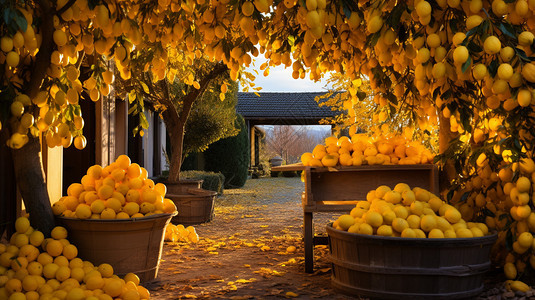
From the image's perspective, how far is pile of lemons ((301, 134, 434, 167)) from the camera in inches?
164

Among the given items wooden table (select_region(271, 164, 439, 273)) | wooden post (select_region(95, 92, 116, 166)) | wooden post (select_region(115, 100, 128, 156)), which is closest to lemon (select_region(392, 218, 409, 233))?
wooden table (select_region(271, 164, 439, 273))

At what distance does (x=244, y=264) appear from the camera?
455 centimetres

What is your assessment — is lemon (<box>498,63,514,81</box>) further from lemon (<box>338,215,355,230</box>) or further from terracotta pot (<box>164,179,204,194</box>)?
terracotta pot (<box>164,179,204,194</box>)

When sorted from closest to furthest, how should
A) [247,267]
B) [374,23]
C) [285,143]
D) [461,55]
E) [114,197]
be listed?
[461,55]
[374,23]
[114,197]
[247,267]
[285,143]

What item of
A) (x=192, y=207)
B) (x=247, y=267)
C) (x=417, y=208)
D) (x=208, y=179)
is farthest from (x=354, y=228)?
(x=208, y=179)

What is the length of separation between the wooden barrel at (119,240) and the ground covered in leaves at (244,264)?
0.24 metres

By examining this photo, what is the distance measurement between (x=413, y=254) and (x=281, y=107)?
1998 cm

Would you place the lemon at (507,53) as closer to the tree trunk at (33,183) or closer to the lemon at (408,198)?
the lemon at (408,198)

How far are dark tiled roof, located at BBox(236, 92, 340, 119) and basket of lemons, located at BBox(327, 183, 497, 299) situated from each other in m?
17.4

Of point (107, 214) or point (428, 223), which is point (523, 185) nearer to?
point (428, 223)

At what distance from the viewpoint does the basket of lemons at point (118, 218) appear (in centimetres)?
345

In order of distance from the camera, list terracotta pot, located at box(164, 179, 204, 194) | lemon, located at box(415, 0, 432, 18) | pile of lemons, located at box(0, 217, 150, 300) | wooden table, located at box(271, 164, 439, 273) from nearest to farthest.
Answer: lemon, located at box(415, 0, 432, 18)
pile of lemons, located at box(0, 217, 150, 300)
wooden table, located at box(271, 164, 439, 273)
terracotta pot, located at box(164, 179, 204, 194)

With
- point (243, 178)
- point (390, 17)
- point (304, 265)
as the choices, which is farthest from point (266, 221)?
point (243, 178)

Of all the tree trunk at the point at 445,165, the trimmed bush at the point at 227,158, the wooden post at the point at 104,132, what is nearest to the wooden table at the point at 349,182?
the tree trunk at the point at 445,165
